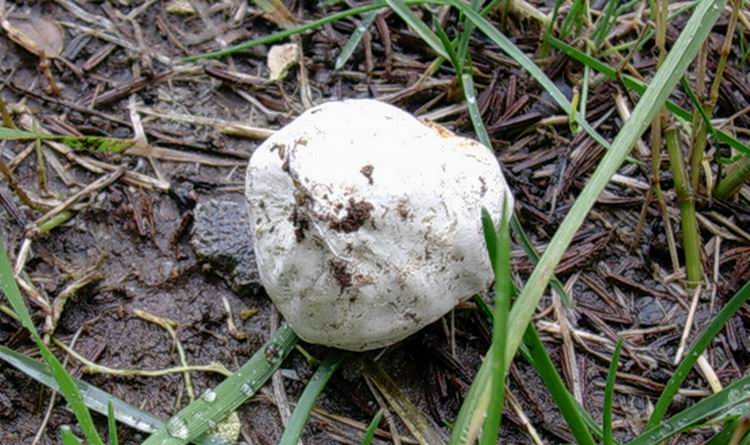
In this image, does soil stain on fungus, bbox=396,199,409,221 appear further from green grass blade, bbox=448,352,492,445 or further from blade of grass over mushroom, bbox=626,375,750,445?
blade of grass over mushroom, bbox=626,375,750,445

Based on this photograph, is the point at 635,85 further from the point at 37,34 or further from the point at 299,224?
the point at 37,34

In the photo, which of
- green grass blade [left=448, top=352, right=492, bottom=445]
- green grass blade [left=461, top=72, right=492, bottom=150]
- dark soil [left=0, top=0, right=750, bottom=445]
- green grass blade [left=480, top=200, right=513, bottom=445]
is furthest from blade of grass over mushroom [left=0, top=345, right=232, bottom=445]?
green grass blade [left=461, top=72, right=492, bottom=150]

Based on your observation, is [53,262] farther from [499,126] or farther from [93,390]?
[499,126]

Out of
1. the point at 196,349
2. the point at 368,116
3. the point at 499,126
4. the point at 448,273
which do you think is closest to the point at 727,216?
the point at 499,126

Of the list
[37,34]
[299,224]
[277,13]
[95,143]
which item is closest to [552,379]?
[299,224]

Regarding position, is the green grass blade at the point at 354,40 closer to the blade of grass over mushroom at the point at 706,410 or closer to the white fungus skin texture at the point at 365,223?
the white fungus skin texture at the point at 365,223

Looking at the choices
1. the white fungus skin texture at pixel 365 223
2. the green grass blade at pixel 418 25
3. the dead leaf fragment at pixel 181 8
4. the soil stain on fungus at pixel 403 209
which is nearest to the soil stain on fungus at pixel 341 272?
the white fungus skin texture at pixel 365 223
